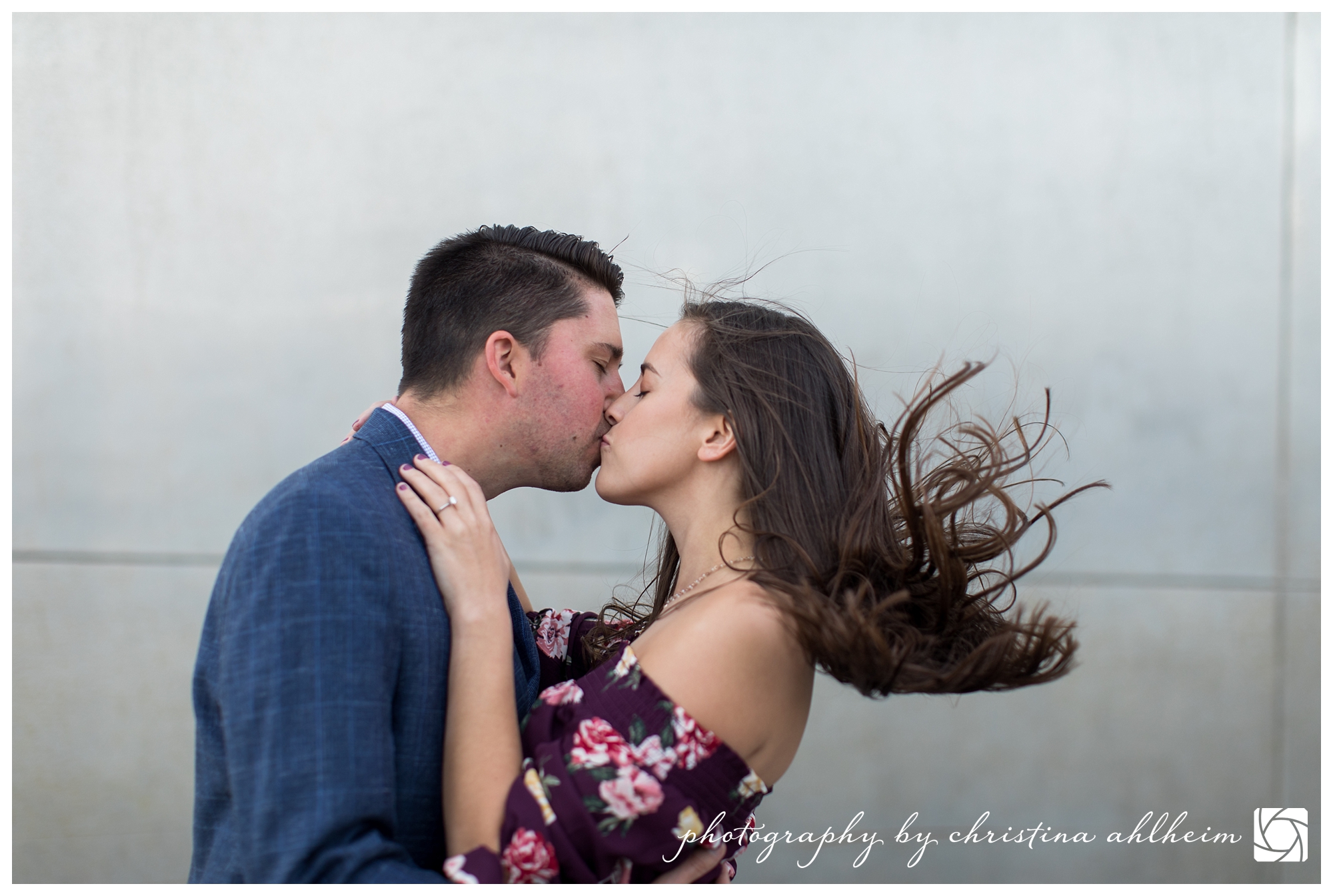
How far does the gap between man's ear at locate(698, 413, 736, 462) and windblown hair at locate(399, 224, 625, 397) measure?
392 mm

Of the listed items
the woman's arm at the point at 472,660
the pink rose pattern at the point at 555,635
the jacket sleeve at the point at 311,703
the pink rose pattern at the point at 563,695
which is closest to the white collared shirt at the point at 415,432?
the woman's arm at the point at 472,660

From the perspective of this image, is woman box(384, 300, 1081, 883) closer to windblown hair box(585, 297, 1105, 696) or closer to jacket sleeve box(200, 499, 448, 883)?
windblown hair box(585, 297, 1105, 696)

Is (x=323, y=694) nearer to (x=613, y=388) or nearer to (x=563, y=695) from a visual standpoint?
(x=563, y=695)

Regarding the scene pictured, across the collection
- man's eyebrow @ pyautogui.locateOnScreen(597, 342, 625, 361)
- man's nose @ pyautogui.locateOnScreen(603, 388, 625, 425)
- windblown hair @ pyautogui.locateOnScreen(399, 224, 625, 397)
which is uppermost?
windblown hair @ pyautogui.locateOnScreen(399, 224, 625, 397)

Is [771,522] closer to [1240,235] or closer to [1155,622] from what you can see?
[1155,622]

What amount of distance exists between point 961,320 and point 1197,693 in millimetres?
1674

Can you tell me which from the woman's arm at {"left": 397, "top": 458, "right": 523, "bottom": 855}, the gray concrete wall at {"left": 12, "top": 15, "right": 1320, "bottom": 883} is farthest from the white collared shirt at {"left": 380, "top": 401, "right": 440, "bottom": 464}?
the gray concrete wall at {"left": 12, "top": 15, "right": 1320, "bottom": 883}

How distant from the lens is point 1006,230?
3436 mm

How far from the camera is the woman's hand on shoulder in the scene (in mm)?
1438

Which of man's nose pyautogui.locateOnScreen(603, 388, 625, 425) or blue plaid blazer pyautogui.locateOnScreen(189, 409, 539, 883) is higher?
man's nose pyautogui.locateOnScreen(603, 388, 625, 425)

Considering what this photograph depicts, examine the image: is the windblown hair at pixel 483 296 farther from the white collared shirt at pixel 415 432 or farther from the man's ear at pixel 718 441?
the man's ear at pixel 718 441

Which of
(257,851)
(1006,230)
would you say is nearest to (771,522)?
(257,851)

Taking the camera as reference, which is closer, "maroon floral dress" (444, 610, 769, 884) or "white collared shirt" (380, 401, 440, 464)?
"maroon floral dress" (444, 610, 769, 884)

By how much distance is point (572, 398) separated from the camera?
74.8 inches
